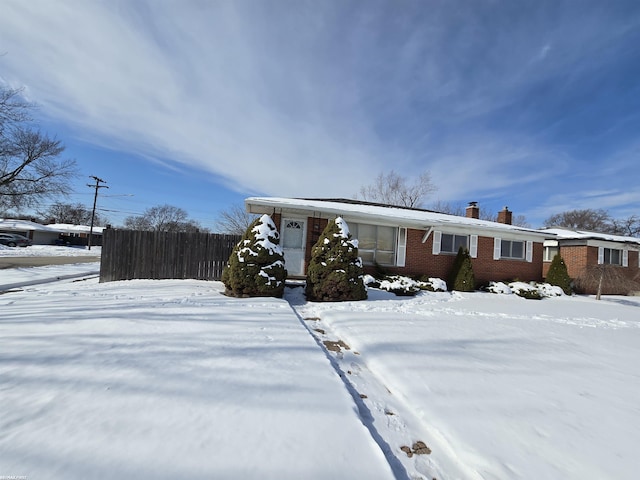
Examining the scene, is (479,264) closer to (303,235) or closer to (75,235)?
(303,235)

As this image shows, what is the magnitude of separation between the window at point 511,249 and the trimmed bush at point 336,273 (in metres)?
9.04

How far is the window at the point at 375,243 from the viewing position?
37.7 feet

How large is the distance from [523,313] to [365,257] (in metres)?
5.36

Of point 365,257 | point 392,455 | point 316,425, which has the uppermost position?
point 365,257

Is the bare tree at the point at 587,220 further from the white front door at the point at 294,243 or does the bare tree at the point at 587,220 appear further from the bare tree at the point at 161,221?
the bare tree at the point at 161,221

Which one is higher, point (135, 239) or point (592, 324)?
point (135, 239)

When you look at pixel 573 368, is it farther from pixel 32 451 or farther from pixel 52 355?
pixel 52 355

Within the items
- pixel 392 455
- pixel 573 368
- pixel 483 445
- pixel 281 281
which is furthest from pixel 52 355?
pixel 573 368

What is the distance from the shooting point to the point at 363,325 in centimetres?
539

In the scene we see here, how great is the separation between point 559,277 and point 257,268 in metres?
13.5

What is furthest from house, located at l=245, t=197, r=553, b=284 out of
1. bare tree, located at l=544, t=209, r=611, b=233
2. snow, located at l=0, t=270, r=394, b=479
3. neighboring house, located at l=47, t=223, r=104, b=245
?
neighboring house, located at l=47, t=223, r=104, b=245

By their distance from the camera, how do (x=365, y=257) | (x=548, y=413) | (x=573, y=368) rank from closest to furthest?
(x=548, y=413) < (x=573, y=368) < (x=365, y=257)

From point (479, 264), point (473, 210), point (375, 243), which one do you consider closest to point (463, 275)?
point (479, 264)

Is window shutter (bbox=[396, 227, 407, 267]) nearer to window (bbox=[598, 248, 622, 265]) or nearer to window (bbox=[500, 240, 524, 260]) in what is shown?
window (bbox=[500, 240, 524, 260])
